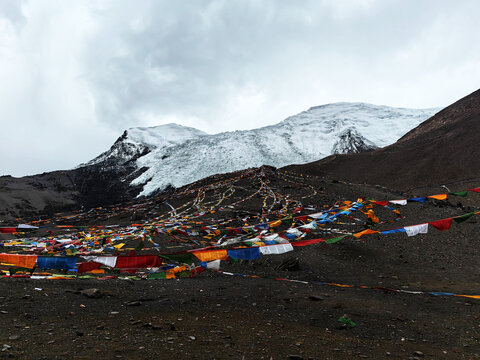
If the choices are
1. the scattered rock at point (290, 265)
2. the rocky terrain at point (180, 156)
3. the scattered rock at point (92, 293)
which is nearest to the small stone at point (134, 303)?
the scattered rock at point (92, 293)

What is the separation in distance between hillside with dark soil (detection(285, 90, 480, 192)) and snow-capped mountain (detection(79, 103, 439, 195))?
18.2 metres

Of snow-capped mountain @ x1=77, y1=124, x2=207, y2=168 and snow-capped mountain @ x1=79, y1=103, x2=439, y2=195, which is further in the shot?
snow-capped mountain @ x1=77, y1=124, x2=207, y2=168

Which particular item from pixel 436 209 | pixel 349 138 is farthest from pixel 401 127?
pixel 436 209

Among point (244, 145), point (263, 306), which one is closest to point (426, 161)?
point (244, 145)

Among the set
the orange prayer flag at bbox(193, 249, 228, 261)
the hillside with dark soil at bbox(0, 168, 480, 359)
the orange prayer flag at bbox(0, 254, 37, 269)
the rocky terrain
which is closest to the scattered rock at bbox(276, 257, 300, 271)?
the hillside with dark soil at bbox(0, 168, 480, 359)

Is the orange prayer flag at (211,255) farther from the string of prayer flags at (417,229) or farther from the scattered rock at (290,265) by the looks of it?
the string of prayer flags at (417,229)

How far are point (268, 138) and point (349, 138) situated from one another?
20.2 meters

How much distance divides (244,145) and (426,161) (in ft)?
130

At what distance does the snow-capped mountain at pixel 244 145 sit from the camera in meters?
61.5

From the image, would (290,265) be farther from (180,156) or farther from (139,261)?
(180,156)

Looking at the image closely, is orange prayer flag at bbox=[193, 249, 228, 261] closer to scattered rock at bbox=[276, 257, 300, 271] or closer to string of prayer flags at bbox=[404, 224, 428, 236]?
scattered rock at bbox=[276, 257, 300, 271]

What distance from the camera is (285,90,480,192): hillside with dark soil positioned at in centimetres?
3731

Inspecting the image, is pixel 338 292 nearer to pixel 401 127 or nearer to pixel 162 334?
pixel 162 334

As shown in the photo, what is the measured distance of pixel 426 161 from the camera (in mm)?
41719
